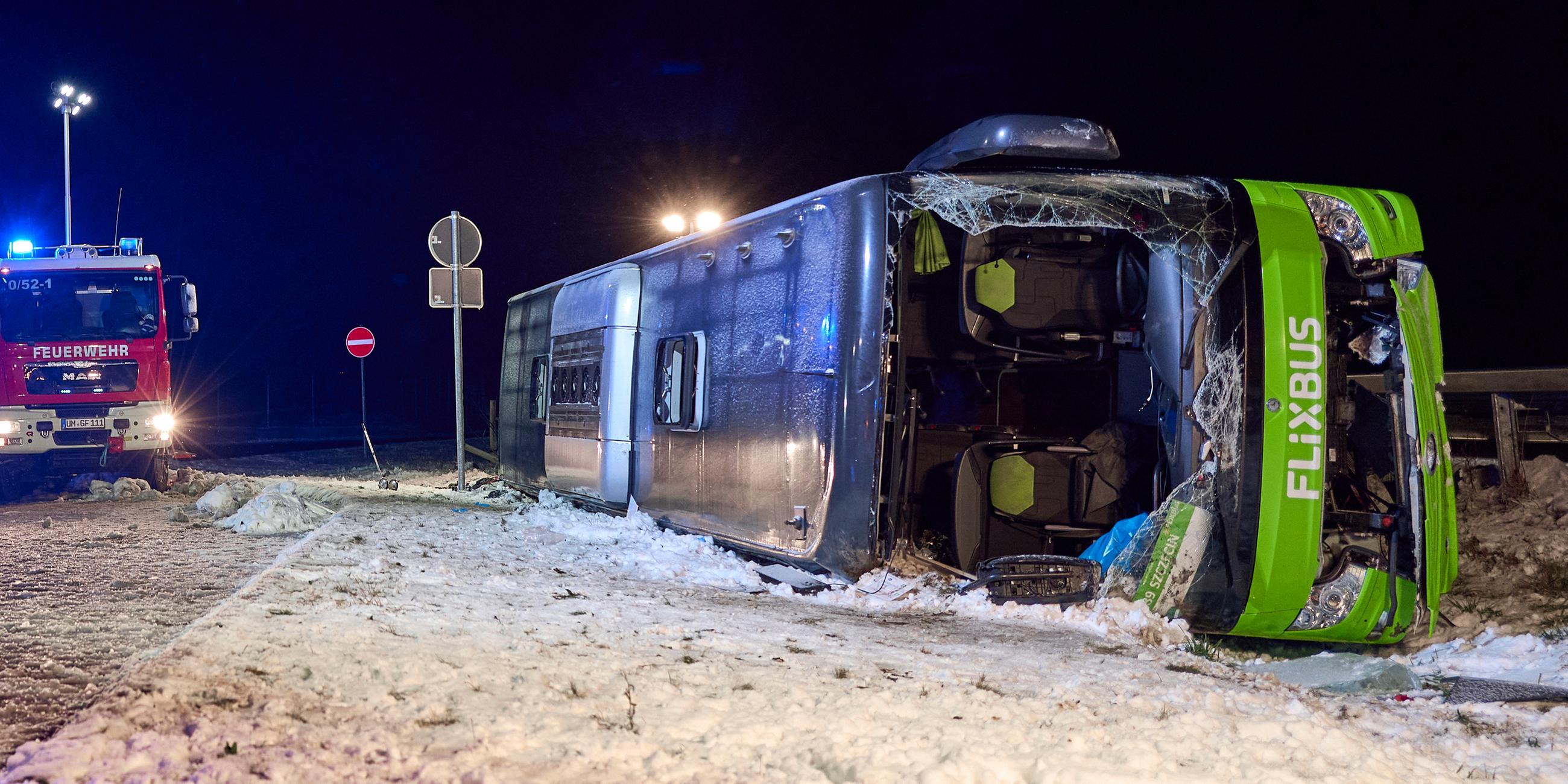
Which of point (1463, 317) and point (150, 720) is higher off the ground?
point (1463, 317)

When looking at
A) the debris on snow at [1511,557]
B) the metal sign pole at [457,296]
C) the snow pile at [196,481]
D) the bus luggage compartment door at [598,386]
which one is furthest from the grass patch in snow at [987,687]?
the snow pile at [196,481]

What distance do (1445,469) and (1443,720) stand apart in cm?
215

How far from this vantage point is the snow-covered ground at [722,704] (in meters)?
3.27

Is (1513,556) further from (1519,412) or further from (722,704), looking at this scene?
(722,704)

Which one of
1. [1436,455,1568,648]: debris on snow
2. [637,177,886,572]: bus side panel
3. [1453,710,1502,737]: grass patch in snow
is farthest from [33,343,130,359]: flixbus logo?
[1453,710,1502,737]: grass patch in snow

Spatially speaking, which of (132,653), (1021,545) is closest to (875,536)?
(1021,545)

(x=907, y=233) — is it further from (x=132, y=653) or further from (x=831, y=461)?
(x=132, y=653)

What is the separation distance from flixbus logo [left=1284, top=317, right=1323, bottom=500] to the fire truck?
42.7 feet

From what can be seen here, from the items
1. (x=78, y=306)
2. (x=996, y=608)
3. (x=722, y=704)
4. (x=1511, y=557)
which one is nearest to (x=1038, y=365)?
(x=996, y=608)

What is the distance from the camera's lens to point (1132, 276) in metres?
6.93

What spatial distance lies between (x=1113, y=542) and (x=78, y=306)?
12.9 meters

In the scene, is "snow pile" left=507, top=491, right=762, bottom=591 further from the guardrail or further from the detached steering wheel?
the guardrail

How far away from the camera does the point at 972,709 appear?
3.95 metres

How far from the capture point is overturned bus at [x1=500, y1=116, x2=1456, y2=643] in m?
5.68
